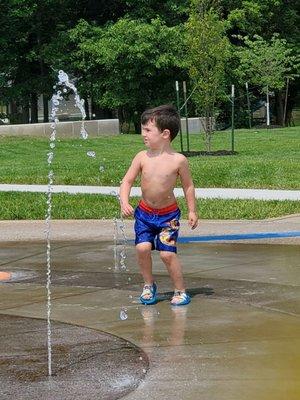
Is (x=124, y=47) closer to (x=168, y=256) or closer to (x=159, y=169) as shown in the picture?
(x=159, y=169)

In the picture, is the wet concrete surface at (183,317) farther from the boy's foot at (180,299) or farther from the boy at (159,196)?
the boy at (159,196)

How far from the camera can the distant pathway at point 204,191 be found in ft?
44.3

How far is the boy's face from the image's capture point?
267 inches

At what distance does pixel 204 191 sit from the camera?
567 inches

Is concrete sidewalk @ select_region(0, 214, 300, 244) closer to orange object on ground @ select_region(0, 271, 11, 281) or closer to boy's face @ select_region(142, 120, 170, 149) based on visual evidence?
orange object on ground @ select_region(0, 271, 11, 281)

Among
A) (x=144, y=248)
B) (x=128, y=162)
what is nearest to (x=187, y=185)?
(x=144, y=248)

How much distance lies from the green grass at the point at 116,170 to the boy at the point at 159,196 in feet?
15.4

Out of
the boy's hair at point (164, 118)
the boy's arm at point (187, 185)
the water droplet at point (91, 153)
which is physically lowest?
the water droplet at point (91, 153)

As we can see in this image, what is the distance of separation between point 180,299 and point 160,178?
2.84 feet

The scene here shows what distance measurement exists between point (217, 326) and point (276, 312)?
0.57 metres

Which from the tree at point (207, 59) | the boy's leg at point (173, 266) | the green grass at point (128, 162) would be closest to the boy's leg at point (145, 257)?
the boy's leg at point (173, 266)

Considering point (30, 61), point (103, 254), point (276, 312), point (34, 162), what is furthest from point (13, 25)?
point (276, 312)

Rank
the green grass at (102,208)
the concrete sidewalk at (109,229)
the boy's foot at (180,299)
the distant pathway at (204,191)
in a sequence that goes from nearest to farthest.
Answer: the boy's foot at (180,299)
the concrete sidewalk at (109,229)
the green grass at (102,208)
the distant pathway at (204,191)

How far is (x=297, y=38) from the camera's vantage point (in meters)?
50.0
